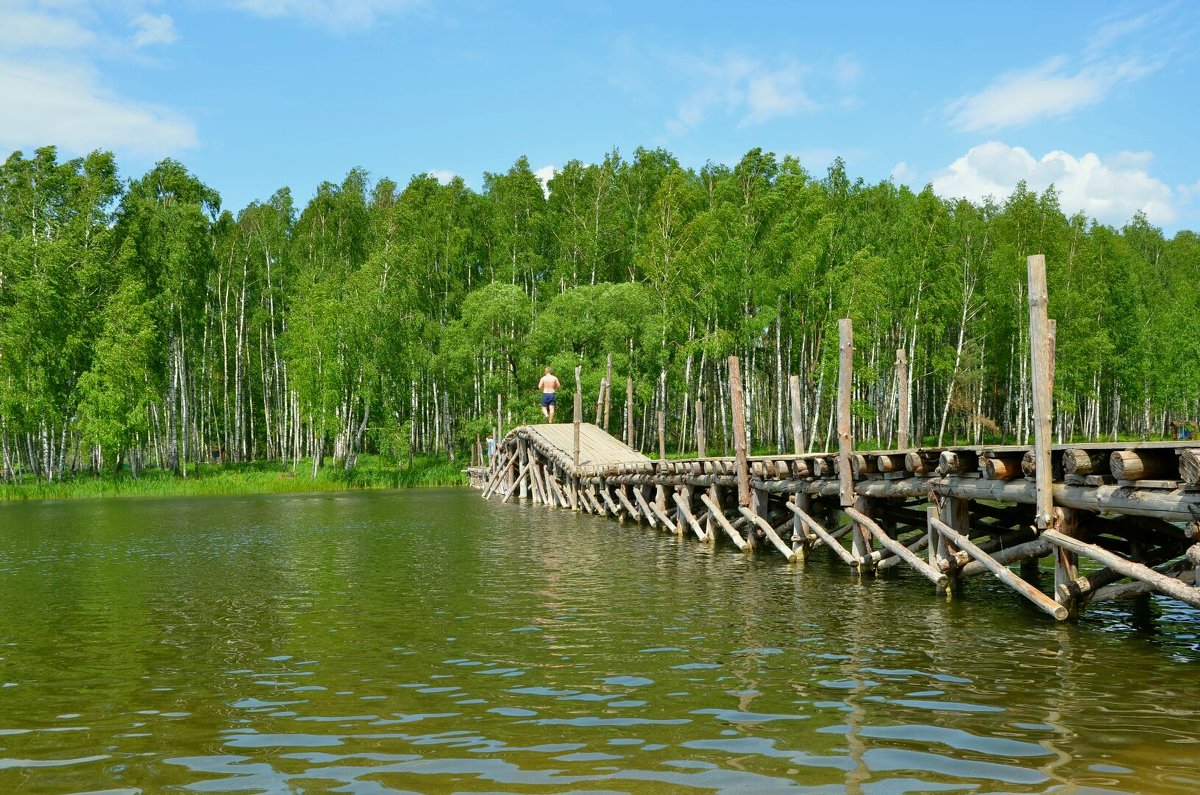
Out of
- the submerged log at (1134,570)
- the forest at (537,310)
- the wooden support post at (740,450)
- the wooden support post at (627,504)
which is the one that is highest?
the forest at (537,310)

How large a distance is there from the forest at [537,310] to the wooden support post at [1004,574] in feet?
94.5

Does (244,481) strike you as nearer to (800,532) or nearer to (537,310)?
(537,310)

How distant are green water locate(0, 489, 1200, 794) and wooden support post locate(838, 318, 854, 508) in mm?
1371

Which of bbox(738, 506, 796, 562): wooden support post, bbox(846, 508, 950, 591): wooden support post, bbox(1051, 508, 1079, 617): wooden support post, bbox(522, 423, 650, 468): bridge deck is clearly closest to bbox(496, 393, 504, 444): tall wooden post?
bbox(522, 423, 650, 468): bridge deck

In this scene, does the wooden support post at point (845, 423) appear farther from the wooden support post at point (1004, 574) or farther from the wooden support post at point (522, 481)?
the wooden support post at point (522, 481)

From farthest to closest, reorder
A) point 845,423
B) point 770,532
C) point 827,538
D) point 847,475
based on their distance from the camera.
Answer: point 770,532 < point 845,423 < point 827,538 < point 847,475

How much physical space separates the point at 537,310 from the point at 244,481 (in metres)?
16.8

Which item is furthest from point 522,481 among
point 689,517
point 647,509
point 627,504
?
point 689,517

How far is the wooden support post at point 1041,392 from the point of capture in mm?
10047

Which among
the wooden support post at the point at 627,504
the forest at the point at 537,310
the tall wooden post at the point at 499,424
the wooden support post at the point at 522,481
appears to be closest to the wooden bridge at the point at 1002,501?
the wooden support post at the point at 627,504

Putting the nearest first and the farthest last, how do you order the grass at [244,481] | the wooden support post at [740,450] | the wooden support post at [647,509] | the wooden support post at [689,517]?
the wooden support post at [740,450] → the wooden support post at [689,517] → the wooden support post at [647,509] → the grass at [244,481]

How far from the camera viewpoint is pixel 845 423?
15.8m

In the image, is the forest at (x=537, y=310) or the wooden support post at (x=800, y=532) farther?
the forest at (x=537, y=310)

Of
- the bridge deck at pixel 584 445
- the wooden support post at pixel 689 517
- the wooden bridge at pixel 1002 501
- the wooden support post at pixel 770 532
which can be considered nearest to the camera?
the wooden bridge at pixel 1002 501
